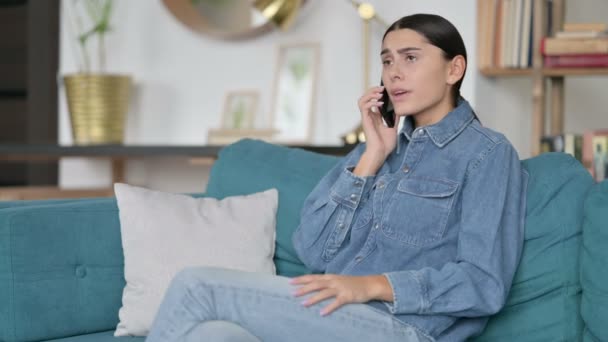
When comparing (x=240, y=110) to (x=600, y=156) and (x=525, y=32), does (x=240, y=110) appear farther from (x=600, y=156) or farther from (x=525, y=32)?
(x=600, y=156)

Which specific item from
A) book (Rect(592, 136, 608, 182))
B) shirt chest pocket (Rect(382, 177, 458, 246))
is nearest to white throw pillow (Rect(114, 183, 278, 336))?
A: shirt chest pocket (Rect(382, 177, 458, 246))

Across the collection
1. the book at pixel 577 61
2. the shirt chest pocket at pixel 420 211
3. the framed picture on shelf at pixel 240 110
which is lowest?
the shirt chest pocket at pixel 420 211

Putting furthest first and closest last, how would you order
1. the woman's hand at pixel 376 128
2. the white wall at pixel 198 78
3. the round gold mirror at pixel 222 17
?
the round gold mirror at pixel 222 17, the white wall at pixel 198 78, the woman's hand at pixel 376 128

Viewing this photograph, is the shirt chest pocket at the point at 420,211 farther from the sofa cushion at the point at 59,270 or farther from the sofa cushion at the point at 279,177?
the sofa cushion at the point at 59,270

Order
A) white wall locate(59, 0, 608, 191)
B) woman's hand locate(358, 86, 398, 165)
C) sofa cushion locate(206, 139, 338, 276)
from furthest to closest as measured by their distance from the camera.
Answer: white wall locate(59, 0, 608, 191) → sofa cushion locate(206, 139, 338, 276) → woman's hand locate(358, 86, 398, 165)

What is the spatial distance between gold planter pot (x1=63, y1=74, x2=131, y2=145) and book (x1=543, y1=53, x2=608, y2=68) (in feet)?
5.96

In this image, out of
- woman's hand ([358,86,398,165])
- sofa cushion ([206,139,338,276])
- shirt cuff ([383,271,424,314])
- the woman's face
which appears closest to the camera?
shirt cuff ([383,271,424,314])

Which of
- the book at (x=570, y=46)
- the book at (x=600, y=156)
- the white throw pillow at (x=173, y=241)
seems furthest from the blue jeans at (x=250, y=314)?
the book at (x=570, y=46)

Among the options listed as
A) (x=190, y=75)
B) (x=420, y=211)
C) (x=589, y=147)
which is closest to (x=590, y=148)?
(x=589, y=147)

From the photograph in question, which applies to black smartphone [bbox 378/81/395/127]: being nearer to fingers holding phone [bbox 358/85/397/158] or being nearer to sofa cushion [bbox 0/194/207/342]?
fingers holding phone [bbox 358/85/397/158]

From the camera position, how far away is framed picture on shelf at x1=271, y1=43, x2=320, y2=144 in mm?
4137

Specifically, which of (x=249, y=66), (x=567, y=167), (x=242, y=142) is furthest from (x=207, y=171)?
(x=567, y=167)

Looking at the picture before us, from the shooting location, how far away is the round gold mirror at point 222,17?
168 inches

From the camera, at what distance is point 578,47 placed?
3547mm
